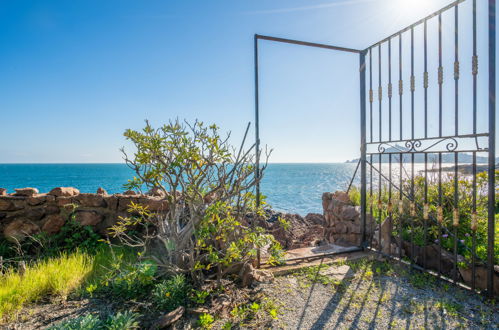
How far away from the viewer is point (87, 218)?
386 centimetres

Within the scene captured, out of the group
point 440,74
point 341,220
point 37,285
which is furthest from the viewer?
point 341,220

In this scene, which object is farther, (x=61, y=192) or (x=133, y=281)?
(x=61, y=192)

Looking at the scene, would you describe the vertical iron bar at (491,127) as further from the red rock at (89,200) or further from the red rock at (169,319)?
the red rock at (89,200)

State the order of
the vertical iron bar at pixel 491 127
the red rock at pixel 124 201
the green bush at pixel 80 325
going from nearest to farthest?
the green bush at pixel 80 325 → the vertical iron bar at pixel 491 127 → the red rock at pixel 124 201

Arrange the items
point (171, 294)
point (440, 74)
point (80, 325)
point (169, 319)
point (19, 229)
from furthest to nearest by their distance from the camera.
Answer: point (19, 229) < point (440, 74) < point (171, 294) < point (169, 319) < point (80, 325)

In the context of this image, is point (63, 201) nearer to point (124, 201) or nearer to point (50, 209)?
point (50, 209)

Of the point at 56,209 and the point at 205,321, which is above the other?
the point at 56,209

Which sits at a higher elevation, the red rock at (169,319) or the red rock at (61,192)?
the red rock at (61,192)

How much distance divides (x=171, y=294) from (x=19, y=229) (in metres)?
3.13

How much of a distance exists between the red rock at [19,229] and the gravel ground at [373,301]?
137 inches

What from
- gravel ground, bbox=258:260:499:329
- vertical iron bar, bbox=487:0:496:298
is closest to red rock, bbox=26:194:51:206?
gravel ground, bbox=258:260:499:329

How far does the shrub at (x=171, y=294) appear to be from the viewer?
6.81 ft

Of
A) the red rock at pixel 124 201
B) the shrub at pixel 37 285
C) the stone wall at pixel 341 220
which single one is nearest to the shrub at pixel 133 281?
the shrub at pixel 37 285

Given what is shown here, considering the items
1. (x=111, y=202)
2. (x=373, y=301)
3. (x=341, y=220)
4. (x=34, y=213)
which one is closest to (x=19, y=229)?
(x=34, y=213)
